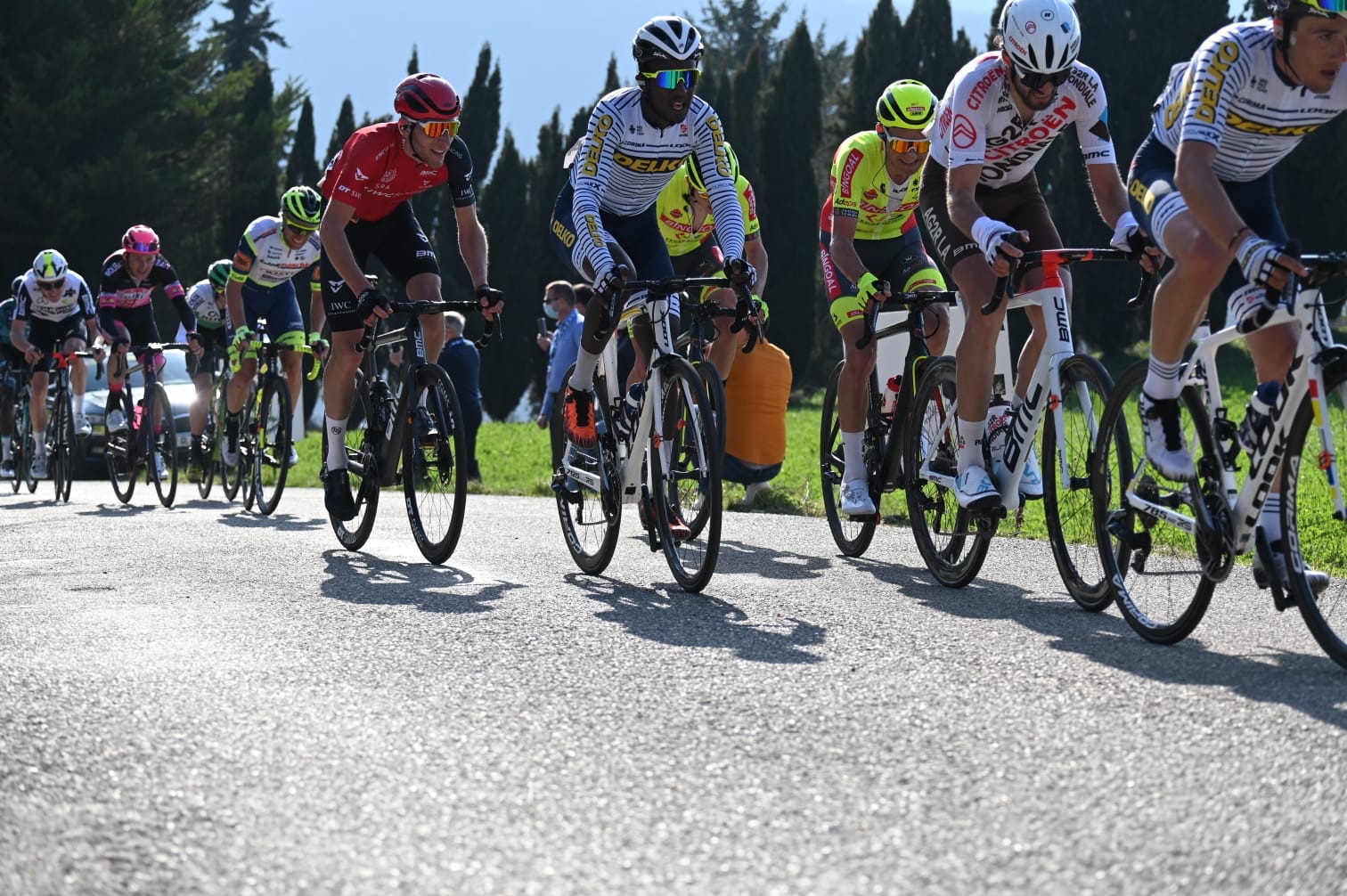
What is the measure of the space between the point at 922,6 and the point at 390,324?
13.5 m

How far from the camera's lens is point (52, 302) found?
16234mm

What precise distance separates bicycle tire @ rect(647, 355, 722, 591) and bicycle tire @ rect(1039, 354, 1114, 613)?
1200 millimetres

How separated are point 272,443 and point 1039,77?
7.19m

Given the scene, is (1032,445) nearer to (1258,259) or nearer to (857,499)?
(857,499)

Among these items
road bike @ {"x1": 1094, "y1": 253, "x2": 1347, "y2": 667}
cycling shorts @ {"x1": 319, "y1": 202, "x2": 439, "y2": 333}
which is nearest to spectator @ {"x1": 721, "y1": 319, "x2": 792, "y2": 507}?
cycling shorts @ {"x1": 319, "y1": 202, "x2": 439, "y2": 333}

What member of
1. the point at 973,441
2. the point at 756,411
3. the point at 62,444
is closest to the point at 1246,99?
the point at 973,441

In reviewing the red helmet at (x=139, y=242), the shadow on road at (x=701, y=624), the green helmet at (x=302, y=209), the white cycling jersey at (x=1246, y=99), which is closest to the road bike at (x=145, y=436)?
the red helmet at (x=139, y=242)

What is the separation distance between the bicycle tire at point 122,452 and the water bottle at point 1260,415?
10.8 meters

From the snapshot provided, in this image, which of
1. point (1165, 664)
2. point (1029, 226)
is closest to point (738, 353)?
point (1029, 226)

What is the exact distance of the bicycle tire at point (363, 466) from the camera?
8547 mm

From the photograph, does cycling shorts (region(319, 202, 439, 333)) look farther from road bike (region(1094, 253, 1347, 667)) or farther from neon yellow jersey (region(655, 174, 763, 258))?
road bike (region(1094, 253, 1347, 667))

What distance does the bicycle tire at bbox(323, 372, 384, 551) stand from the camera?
855cm

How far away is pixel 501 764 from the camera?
3.79 meters

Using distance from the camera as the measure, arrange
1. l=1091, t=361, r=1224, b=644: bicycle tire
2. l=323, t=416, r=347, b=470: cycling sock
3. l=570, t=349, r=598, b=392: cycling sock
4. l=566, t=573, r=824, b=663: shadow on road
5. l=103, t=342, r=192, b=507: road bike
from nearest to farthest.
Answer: l=1091, t=361, r=1224, b=644: bicycle tire < l=566, t=573, r=824, b=663: shadow on road < l=570, t=349, r=598, b=392: cycling sock < l=323, t=416, r=347, b=470: cycling sock < l=103, t=342, r=192, b=507: road bike
